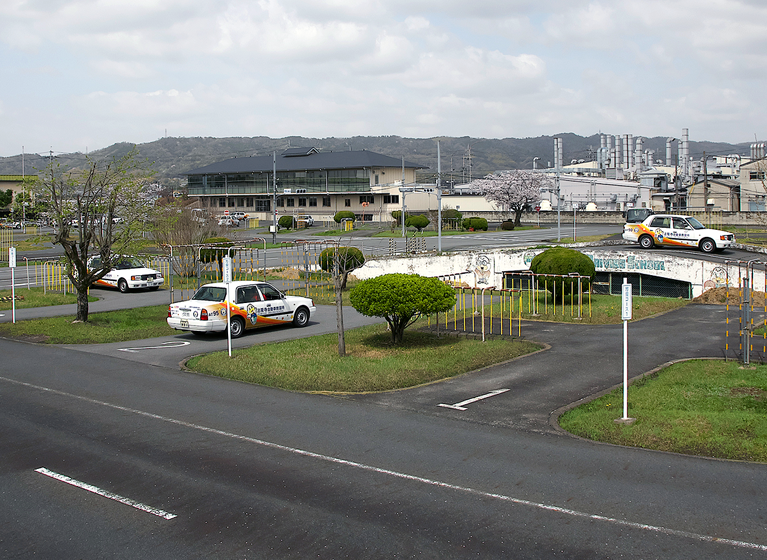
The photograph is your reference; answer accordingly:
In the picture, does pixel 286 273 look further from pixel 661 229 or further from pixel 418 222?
pixel 418 222

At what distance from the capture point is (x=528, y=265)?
32.3 metres

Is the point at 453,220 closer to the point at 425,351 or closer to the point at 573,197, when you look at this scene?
the point at 573,197

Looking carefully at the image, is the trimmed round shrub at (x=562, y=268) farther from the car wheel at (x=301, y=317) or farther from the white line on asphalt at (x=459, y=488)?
the white line on asphalt at (x=459, y=488)

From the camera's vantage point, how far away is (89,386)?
1334 cm

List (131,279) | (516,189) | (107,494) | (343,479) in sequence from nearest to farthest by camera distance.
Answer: (107,494) → (343,479) → (131,279) → (516,189)

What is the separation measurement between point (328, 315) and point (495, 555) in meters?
18.2

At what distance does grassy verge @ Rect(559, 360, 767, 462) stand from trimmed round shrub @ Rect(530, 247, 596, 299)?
9.30m

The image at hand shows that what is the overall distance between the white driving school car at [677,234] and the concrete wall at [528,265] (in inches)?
151

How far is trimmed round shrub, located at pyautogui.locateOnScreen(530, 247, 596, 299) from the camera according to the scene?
23156mm


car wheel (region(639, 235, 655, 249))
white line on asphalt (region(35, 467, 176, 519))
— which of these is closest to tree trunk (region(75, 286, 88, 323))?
white line on asphalt (region(35, 467, 176, 519))

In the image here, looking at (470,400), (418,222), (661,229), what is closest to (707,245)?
(661,229)

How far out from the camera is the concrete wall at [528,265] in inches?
1084

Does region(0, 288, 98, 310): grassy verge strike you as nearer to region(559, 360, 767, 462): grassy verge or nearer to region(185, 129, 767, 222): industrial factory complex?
region(559, 360, 767, 462): grassy verge

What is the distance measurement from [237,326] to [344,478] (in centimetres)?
1200
